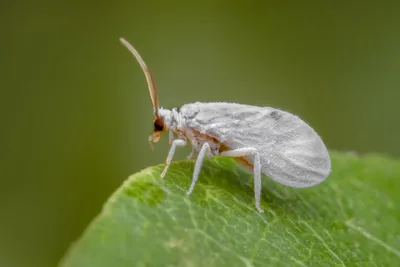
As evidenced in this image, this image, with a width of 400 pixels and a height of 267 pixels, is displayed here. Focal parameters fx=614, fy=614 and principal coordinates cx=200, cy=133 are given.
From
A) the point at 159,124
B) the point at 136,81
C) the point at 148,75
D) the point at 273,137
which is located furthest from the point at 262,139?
the point at 136,81

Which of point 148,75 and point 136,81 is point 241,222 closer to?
point 148,75

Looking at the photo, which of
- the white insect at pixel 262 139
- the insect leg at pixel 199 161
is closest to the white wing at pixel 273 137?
the white insect at pixel 262 139

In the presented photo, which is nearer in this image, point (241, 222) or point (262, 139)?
point (241, 222)

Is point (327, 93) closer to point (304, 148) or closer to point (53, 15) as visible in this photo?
point (53, 15)

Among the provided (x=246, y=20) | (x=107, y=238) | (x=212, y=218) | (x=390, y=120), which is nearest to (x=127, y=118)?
(x=246, y=20)

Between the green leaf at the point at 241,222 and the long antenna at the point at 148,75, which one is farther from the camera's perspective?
the long antenna at the point at 148,75

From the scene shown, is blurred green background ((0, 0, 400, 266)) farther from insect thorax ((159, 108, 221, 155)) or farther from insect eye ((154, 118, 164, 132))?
insect thorax ((159, 108, 221, 155))

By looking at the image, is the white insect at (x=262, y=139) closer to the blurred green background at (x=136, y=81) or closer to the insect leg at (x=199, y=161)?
the insect leg at (x=199, y=161)
